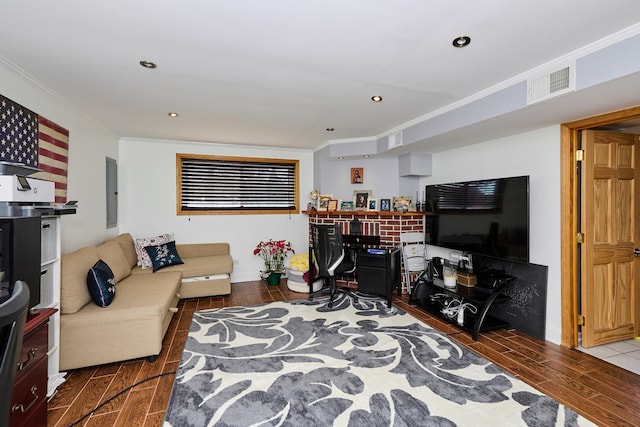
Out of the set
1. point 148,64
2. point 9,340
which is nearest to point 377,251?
point 148,64

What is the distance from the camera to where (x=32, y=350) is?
1635 mm

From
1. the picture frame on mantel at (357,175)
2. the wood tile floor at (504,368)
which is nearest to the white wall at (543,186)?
the wood tile floor at (504,368)

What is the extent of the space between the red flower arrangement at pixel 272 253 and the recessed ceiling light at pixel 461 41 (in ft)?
12.5

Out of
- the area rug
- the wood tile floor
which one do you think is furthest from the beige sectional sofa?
the area rug

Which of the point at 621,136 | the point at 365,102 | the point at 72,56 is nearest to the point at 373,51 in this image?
the point at 365,102

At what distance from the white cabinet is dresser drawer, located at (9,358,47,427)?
424 mm

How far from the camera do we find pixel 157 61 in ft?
7.13

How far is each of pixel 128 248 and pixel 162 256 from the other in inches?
18.0

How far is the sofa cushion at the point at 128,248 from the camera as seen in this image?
391cm

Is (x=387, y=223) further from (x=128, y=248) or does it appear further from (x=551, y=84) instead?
(x=128, y=248)

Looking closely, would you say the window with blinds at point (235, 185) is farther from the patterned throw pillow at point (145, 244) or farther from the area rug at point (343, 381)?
the area rug at point (343, 381)

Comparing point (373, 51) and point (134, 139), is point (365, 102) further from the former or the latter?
point (134, 139)

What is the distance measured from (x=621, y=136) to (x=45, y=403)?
491 centimetres

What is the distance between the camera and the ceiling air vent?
2.03 meters
